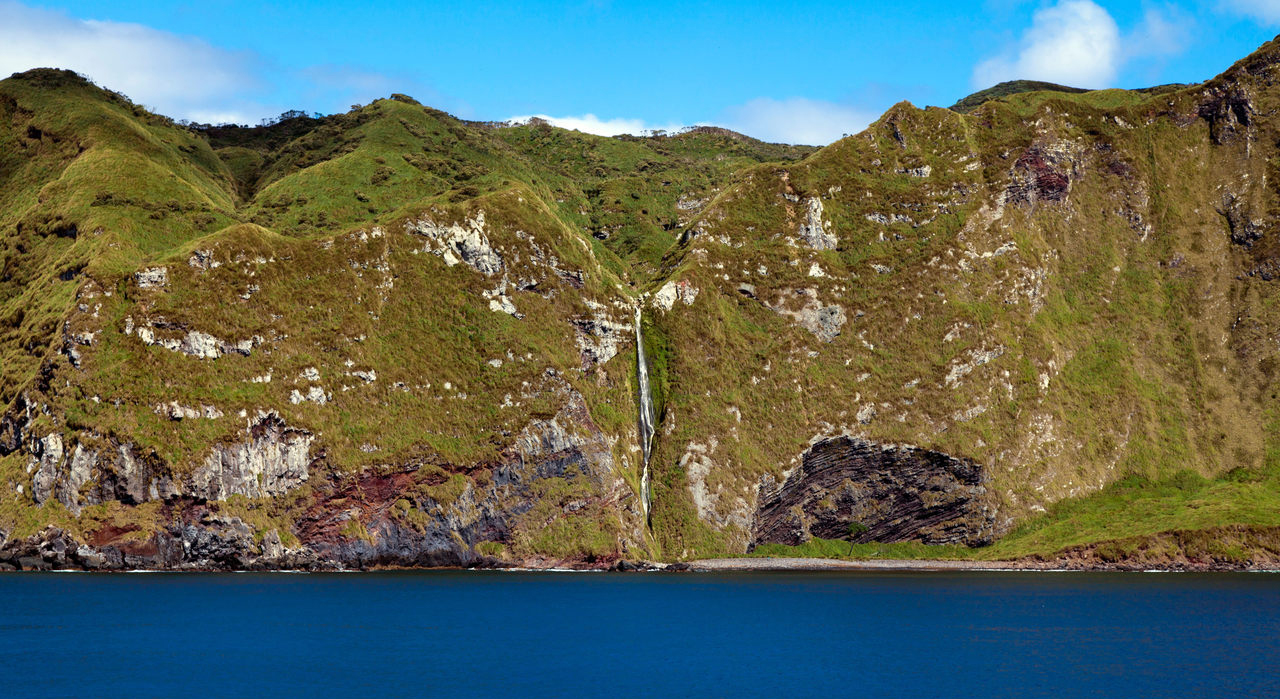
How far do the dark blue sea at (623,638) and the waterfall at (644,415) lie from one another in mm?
31414

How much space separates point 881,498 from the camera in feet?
484

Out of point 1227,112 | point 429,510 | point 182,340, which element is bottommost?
point 429,510

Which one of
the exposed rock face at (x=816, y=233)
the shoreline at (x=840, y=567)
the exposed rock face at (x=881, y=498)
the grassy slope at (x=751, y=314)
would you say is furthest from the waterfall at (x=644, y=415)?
the exposed rock face at (x=816, y=233)

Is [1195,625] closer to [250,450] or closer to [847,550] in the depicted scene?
[847,550]

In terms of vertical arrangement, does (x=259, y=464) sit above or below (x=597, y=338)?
below

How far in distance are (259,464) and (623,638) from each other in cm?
6713

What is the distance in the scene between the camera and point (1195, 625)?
81000 millimetres

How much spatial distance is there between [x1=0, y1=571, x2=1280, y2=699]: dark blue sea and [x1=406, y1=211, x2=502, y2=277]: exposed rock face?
54.8 metres

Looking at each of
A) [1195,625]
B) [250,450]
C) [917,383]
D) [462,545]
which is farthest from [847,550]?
[250,450]

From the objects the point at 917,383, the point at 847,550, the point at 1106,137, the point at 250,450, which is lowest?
the point at 847,550

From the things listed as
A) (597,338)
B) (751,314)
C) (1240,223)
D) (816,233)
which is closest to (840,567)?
(751,314)

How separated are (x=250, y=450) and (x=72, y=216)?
5776cm

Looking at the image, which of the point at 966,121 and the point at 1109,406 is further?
the point at 966,121

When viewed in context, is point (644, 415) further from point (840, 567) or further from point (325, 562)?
point (325, 562)
